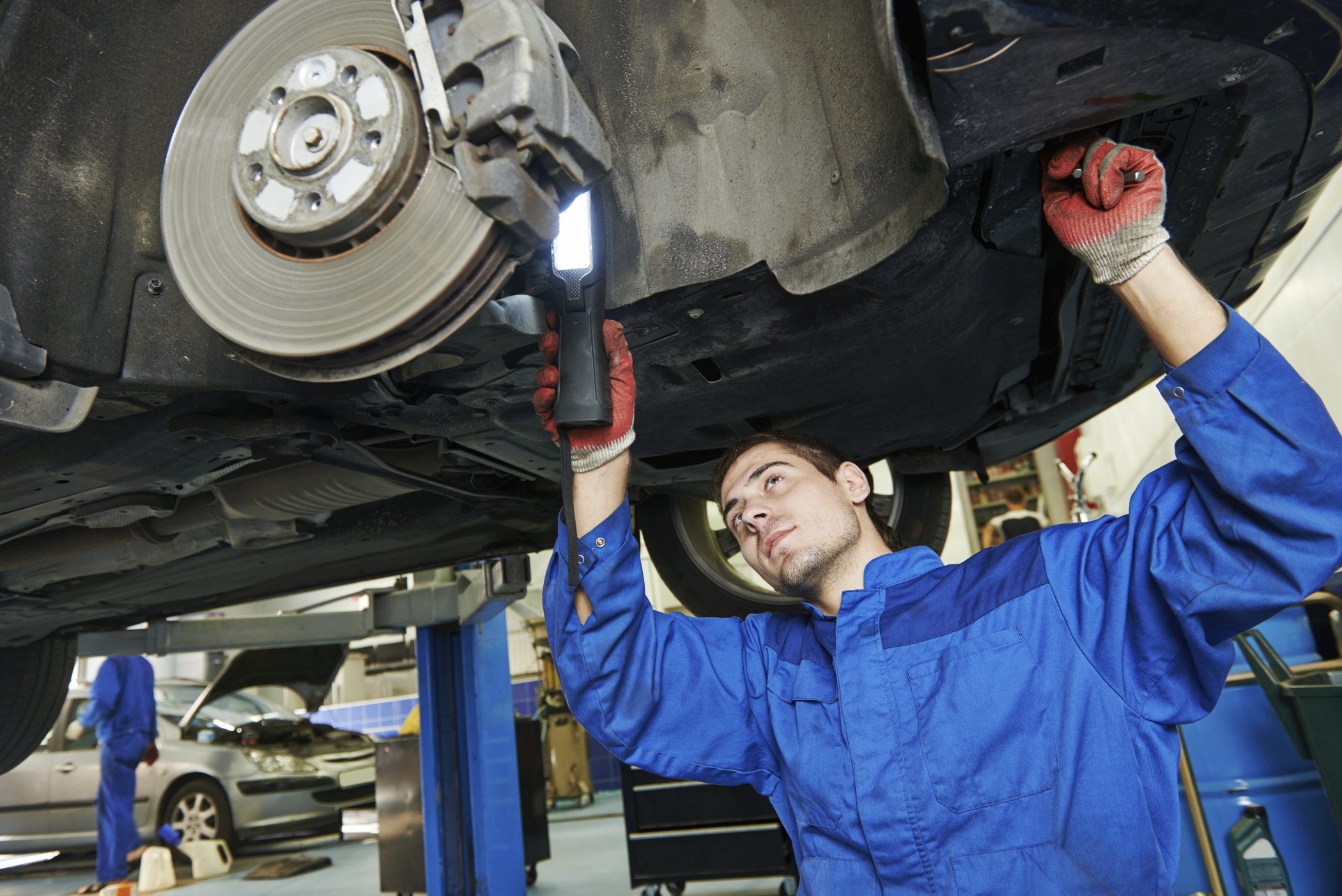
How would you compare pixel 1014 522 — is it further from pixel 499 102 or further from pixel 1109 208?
pixel 499 102

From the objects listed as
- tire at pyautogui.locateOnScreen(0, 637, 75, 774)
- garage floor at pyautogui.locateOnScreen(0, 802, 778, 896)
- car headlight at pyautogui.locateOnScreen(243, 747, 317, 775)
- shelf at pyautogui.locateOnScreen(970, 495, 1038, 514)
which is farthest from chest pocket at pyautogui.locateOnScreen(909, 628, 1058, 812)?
shelf at pyautogui.locateOnScreen(970, 495, 1038, 514)

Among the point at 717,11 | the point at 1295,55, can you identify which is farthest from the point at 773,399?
the point at 1295,55

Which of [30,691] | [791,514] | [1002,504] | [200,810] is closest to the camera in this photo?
[791,514]

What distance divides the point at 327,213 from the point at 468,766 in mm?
2965

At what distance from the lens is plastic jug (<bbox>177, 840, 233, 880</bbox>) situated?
4.67 metres

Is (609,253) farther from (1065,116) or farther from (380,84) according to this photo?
(1065,116)

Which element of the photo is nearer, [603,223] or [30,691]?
[603,223]

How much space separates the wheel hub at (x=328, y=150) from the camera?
856 mm

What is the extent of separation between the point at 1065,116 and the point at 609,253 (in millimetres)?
533

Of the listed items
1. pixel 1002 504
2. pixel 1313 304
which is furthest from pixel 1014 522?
pixel 1002 504

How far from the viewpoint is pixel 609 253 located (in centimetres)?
113

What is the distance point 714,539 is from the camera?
233 centimetres

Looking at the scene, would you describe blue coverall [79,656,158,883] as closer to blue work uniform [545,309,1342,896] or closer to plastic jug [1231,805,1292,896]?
blue work uniform [545,309,1342,896]

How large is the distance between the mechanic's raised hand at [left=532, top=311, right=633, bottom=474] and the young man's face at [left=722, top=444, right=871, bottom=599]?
0.79 ft
